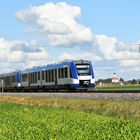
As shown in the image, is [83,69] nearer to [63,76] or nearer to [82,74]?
[82,74]

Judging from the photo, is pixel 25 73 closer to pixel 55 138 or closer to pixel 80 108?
pixel 80 108

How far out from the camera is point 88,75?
195 ft

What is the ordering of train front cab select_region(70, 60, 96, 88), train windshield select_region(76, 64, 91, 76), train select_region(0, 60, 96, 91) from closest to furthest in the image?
train front cab select_region(70, 60, 96, 88) < train select_region(0, 60, 96, 91) < train windshield select_region(76, 64, 91, 76)

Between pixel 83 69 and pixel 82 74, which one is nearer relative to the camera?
pixel 82 74

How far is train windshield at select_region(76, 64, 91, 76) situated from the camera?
58734 mm

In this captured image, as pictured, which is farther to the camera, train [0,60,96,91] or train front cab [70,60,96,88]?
train [0,60,96,91]

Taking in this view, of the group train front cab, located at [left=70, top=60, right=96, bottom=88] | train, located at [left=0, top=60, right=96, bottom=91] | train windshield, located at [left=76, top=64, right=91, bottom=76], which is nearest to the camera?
train front cab, located at [left=70, top=60, right=96, bottom=88]

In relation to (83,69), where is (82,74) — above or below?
below

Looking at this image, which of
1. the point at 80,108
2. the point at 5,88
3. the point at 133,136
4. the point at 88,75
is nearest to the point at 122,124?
the point at 133,136

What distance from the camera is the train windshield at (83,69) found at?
58.7 meters

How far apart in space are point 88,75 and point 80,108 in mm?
28058

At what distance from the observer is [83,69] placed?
196ft

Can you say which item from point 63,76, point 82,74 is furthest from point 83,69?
point 63,76

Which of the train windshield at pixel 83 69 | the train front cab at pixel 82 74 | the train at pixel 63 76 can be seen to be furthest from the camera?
the train windshield at pixel 83 69
